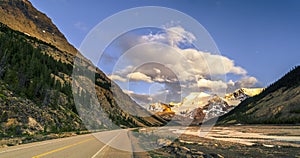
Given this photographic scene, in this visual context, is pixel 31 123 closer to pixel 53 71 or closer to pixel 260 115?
pixel 53 71

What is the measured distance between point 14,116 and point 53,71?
7520cm

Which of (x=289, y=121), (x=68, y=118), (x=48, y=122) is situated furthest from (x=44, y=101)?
(x=289, y=121)

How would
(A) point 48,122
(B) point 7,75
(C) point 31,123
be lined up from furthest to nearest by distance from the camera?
(B) point 7,75, (A) point 48,122, (C) point 31,123

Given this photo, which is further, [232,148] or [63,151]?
[232,148]

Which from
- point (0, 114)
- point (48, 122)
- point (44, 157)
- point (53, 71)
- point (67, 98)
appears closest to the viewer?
point (44, 157)

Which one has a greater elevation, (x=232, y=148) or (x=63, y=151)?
(x=63, y=151)

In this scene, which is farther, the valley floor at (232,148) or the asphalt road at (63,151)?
the valley floor at (232,148)

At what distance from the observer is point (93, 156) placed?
1697cm

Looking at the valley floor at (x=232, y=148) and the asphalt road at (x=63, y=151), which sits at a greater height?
the asphalt road at (x=63, y=151)

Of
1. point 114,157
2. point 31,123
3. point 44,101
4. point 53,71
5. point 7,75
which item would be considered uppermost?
point 53,71

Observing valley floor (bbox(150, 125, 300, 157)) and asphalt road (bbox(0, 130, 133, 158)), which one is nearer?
asphalt road (bbox(0, 130, 133, 158))

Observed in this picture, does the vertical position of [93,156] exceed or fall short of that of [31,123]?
it falls short

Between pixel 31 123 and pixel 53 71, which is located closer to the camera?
pixel 31 123

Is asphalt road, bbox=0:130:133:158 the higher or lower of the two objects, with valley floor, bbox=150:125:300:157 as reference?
higher
